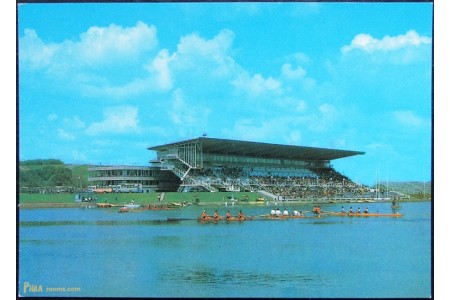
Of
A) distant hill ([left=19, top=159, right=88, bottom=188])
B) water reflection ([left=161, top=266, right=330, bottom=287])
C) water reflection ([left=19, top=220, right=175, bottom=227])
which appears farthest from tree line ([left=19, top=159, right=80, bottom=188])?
water reflection ([left=161, top=266, right=330, bottom=287])

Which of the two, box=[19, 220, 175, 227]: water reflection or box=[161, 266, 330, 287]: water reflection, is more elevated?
box=[19, 220, 175, 227]: water reflection

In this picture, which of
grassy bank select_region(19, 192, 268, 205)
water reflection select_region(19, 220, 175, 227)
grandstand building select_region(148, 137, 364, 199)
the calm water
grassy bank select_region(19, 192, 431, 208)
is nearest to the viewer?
the calm water

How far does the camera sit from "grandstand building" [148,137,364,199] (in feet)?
154

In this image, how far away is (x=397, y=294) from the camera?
42.9ft

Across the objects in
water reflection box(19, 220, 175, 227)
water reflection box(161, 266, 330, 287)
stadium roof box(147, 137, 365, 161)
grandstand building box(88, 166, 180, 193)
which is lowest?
water reflection box(161, 266, 330, 287)

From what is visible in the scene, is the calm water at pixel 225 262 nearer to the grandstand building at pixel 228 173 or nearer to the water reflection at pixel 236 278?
the water reflection at pixel 236 278

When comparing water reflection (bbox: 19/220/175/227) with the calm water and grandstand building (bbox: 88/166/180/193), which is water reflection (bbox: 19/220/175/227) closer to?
the calm water

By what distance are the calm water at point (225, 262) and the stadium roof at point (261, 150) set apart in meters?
23.3

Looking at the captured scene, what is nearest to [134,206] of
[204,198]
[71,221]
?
[204,198]

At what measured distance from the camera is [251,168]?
51.7 m

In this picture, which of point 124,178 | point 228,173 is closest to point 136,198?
point 124,178

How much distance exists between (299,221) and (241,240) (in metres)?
8.65

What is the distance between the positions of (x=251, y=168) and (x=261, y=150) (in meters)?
2.70

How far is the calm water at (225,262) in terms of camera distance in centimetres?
1324
